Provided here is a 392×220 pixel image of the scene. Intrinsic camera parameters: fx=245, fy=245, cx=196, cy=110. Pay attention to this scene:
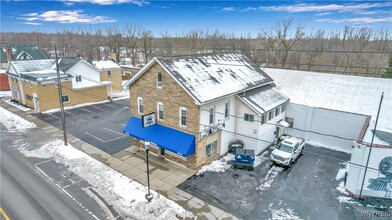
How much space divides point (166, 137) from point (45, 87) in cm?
2388

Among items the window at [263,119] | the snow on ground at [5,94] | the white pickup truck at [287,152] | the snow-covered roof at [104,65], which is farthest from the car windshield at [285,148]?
the snow on ground at [5,94]

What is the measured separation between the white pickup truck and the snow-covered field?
929 centimetres

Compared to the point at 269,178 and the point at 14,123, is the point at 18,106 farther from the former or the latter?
the point at 269,178

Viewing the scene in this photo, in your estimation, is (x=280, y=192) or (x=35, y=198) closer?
(x=35, y=198)

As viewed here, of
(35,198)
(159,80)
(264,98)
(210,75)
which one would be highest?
(210,75)

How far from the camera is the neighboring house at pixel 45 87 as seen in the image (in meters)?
33.9

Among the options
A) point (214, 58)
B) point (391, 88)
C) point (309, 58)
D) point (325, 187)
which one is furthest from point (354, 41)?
point (325, 187)

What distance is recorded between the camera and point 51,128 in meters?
28.5

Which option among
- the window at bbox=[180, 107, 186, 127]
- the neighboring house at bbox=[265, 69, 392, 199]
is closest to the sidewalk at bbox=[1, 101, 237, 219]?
the window at bbox=[180, 107, 186, 127]

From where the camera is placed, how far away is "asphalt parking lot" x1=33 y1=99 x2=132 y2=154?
80.9ft

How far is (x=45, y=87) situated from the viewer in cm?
3403

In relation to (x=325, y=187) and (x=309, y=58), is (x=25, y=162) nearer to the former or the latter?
(x=325, y=187)

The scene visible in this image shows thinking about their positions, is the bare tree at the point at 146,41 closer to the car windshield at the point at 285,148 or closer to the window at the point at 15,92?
the window at the point at 15,92

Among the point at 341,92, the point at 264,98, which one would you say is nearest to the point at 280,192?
the point at 264,98
